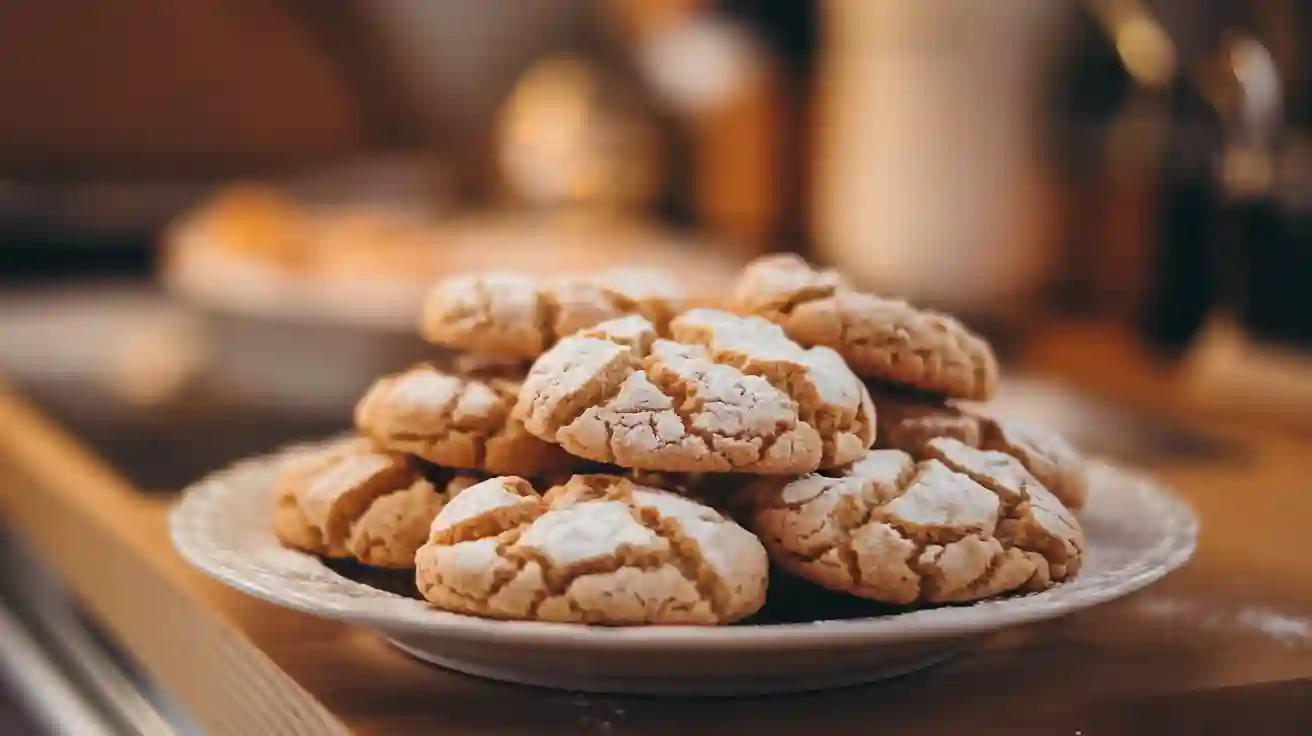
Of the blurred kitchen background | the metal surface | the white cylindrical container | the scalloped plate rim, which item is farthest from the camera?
the white cylindrical container

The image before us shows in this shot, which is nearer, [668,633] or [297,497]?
[668,633]

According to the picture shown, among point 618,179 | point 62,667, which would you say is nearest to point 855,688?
point 62,667

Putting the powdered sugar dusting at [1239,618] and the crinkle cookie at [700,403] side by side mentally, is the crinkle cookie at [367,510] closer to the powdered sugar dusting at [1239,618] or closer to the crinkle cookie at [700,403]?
the crinkle cookie at [700,403]

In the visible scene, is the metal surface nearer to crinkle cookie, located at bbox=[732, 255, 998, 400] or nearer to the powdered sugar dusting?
crinkle cookie, located at bbox=[732, 255, 998, 400]

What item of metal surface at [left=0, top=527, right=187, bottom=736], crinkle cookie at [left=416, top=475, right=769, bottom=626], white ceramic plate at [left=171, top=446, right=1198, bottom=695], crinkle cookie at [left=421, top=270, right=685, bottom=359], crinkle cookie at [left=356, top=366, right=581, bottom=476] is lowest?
metal surface at [left=0, top=527, right=187, bottom=736]

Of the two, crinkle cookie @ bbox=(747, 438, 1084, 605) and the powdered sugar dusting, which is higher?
crinkle cookie @ bbox=(747, 438, 1084, 605)

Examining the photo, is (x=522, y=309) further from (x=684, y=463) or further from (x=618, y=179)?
(x=618, y=179)

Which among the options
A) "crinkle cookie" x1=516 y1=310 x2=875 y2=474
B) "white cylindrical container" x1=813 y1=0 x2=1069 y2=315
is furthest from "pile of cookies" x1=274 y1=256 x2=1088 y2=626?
"white cylindrical container" x1=813 y1=0 x2=1069 y2=315

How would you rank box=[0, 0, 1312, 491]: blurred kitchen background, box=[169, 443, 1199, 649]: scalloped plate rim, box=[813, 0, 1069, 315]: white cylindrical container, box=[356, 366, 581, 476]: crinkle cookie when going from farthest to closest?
box=[813, 0, 1069, 315]: white cylindrical container → box=[0, 0, 1312, 491]: blurred kitchen background → box=[356, 366, 581, 476]: crinkle cookie → box=[169, 443, 1199, 649]: scalloped plate rim
